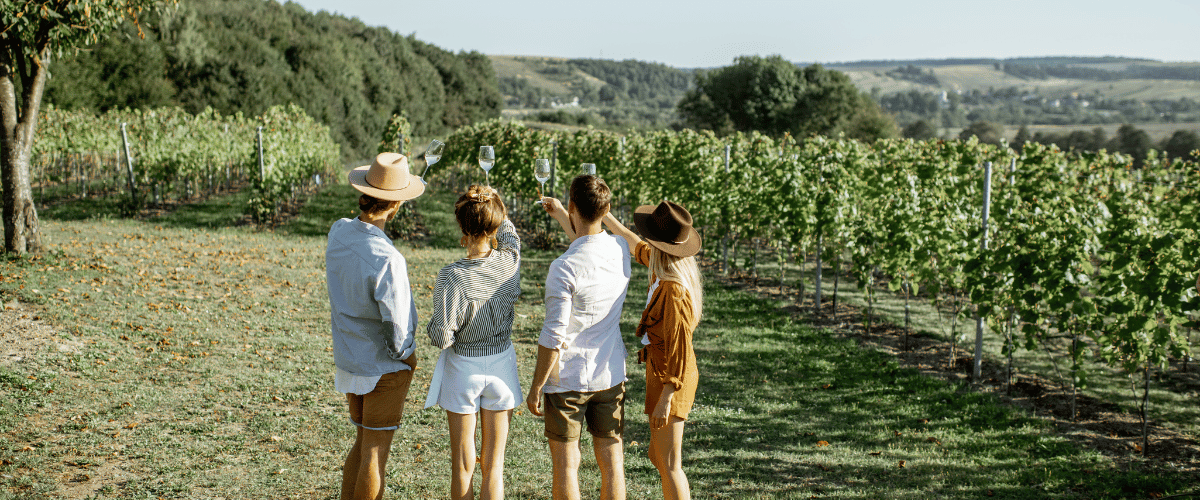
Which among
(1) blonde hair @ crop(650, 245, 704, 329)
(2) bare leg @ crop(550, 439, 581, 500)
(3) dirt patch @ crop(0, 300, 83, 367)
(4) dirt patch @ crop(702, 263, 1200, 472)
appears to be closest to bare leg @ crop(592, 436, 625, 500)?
(2) bare leg @ crop(550, 439, 581, 500)

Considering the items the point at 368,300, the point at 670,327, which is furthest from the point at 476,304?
the point at 670,327

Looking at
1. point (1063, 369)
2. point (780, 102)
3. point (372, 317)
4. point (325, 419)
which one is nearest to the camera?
point (372, 317)

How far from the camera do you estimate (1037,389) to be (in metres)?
6.12

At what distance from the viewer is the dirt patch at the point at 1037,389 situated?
503 cm

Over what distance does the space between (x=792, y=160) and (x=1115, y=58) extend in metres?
167

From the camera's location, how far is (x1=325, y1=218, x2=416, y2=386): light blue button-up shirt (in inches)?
110

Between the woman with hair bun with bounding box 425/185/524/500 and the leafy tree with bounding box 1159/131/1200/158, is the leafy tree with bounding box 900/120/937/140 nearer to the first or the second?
the leafy tree with bounding box 1159/131/1200/158

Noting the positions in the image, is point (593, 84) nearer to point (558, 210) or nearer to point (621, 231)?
point (621, 231)

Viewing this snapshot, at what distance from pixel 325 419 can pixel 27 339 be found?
111 inches

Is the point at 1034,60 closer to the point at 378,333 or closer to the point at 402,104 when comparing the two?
the point at 402,104

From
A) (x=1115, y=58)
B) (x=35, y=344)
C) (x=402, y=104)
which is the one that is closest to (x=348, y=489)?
(x=35, y=344)

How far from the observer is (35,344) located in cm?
568

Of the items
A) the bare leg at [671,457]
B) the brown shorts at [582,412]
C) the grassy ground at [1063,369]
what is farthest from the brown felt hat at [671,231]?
the grassy ground at [1063,369]

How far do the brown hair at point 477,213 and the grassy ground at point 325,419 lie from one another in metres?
1.72
